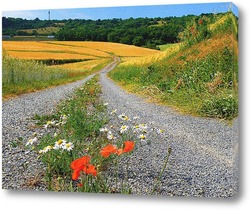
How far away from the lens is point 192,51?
4230 millimetres

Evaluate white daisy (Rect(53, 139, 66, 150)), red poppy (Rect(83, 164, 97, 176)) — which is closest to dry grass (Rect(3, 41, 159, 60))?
white daisy (Rect(53, 139, 66, 150))

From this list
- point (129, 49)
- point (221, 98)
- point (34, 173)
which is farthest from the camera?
point (129, 49)

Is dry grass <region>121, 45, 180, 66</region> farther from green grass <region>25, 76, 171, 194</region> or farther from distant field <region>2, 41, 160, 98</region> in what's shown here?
green grass <region>25, 76, 171, 194</region>

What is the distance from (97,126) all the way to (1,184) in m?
0.89

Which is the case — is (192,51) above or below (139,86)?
above

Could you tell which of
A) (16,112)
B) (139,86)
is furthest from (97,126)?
(16,112)

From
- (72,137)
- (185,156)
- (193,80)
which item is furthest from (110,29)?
(185,156)

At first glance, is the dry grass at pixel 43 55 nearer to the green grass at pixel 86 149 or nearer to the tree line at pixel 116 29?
the tree line at pixel 116 29

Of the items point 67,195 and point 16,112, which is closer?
point 67,195

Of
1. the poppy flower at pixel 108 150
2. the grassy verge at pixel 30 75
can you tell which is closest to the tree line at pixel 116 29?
the grassy verge at pixel 30 75

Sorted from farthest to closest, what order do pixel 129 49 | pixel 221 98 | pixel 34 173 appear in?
pixel 129 49, pixel 34 173, pixel 221 98

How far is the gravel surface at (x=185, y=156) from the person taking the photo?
3842 mm

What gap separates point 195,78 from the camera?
4.15 meters

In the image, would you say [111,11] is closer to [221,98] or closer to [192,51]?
[192,51]
